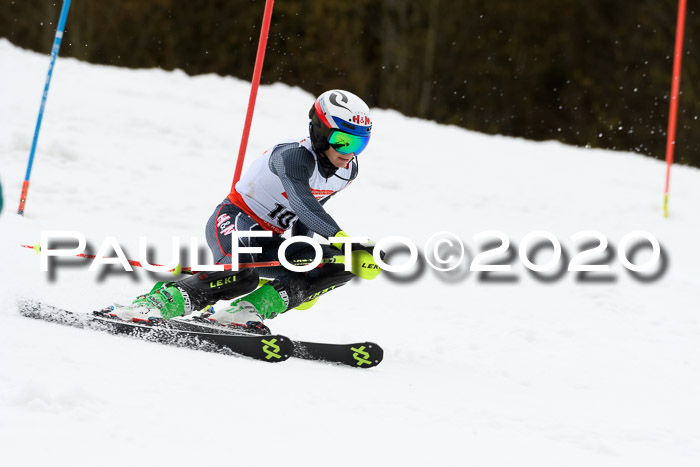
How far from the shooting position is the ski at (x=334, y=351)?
403 centimetres

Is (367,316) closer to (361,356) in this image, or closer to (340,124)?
(361,356)

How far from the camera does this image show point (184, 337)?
12.6ft

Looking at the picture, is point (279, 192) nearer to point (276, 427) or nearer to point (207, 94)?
point (276, 427)

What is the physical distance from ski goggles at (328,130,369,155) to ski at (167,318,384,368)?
965 millimetres

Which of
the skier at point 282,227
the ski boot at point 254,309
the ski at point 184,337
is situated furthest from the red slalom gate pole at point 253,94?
the ski at point 184,337

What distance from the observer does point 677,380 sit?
462cm

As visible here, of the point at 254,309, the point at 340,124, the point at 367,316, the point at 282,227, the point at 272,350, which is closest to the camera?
the point at 272,350

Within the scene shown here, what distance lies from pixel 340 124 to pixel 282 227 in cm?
72

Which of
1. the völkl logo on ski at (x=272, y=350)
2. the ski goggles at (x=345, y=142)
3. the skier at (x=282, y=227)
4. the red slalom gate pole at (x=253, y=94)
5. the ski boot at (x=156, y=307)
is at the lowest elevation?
the völkl logo on ski at (x=272, y=350)

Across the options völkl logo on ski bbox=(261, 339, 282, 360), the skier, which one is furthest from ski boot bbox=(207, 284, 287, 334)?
völkl logo on ski bbox=(261, 339, 282, 360)

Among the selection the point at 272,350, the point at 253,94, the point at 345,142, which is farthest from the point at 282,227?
the point at 253,94

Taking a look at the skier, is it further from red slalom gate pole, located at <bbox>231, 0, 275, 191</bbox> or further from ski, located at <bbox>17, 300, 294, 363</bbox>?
red slalom gate pole, located at <bbox>231, 0, 275, 191</bbox>

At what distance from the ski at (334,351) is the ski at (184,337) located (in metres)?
0.16

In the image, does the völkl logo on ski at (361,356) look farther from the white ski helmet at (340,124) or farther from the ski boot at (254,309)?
the white ski helmet at (340,124)
